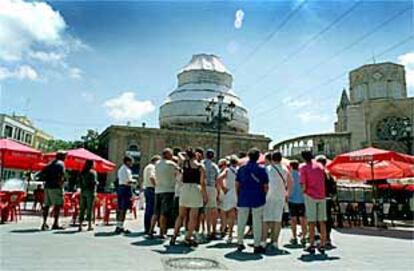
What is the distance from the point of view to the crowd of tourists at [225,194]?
21.2ft

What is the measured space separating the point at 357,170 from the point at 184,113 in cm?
3525

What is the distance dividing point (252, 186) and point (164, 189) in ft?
5.38

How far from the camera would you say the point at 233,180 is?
7867 millimetres

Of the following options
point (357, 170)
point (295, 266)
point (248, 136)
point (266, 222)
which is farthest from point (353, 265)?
point (248, 136)

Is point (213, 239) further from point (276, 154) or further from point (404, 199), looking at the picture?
point (404, 199)

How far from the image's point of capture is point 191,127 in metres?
48.6

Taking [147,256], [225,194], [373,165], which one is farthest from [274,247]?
[373,165]

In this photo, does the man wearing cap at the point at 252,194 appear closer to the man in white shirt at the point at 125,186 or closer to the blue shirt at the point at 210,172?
the blue shirt at the point at 210,172

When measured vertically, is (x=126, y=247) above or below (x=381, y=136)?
below

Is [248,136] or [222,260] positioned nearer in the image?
[222,260]

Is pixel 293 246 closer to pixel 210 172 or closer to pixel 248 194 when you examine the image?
pixel 248 194

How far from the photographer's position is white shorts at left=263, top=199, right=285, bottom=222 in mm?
6562

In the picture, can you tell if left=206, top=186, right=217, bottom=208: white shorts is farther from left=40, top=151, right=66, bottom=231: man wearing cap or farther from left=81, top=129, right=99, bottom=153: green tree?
left=81, top=129, right=99, bottom=153: green tree

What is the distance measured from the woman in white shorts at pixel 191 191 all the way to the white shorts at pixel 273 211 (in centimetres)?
102
